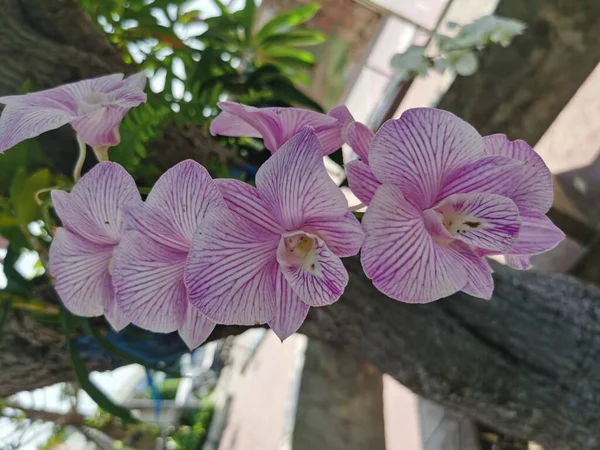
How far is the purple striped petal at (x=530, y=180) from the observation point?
10.0 inches

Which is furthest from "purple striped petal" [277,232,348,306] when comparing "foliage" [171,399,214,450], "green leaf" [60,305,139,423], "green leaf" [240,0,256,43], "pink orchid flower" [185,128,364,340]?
"foliage" [171,399,214,450]

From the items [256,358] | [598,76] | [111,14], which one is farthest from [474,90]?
[256,358]

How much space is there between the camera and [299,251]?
228mm

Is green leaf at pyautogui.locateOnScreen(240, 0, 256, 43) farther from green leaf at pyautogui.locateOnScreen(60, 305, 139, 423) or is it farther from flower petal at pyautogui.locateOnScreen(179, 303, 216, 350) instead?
flower petal at pyautogui.locateOnScreen(179, 303, 216, 350)

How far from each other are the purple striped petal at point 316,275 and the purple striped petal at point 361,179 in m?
0.04

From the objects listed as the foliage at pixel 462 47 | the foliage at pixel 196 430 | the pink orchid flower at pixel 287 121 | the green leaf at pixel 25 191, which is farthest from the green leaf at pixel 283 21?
the foliage at pixel 196 430

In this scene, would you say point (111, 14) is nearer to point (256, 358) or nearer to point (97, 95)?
point (97, 95)

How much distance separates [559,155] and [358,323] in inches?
35.1

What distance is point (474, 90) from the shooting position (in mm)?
986

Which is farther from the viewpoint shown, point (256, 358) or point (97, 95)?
point (256, 358)

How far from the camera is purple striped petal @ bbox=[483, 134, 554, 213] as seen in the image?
254 millimetres

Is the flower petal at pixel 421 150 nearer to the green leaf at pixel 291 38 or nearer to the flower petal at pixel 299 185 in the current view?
the flower petal at pixel 299 185

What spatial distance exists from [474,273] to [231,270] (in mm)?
120

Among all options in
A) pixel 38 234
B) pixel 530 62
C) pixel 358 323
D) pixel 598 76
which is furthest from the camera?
pixel 598 76
